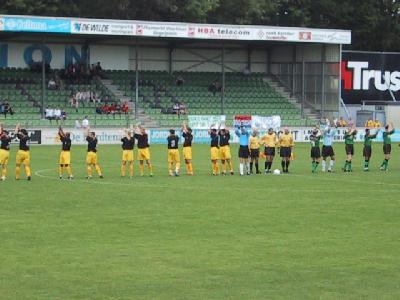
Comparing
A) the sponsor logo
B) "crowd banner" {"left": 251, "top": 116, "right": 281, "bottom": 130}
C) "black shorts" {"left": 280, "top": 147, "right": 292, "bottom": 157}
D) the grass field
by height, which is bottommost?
the grass field

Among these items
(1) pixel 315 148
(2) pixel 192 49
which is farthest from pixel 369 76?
(1) pixel 315 148

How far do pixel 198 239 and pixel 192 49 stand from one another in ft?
170

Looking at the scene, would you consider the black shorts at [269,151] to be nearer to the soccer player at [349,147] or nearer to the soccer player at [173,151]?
the soccer player at [349,147]

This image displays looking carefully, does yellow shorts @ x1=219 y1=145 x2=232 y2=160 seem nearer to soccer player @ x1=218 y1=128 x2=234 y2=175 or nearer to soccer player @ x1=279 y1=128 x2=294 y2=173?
soccer player @ x1=218 y1=128 x2=234 y2=175

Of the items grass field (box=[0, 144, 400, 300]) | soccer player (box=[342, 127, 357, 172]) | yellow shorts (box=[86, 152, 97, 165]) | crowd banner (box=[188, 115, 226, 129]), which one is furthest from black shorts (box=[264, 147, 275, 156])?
crowd banner (box=[188, 115, 226, 129])

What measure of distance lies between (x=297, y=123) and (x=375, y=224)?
143ft

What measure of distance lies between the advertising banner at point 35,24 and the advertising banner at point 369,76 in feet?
77.0

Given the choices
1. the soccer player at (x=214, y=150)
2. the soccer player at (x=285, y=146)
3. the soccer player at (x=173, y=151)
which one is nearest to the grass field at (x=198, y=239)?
the soccer player at (x=173, y=151)

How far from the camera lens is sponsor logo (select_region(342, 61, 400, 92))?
72812 mm

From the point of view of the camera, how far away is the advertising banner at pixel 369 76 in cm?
7281

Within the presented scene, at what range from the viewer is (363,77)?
73312mm

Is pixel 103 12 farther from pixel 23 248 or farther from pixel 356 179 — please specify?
pixel 23 248

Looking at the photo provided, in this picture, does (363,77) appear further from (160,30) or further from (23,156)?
(23,156)

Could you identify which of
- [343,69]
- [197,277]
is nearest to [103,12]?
[343,69]
